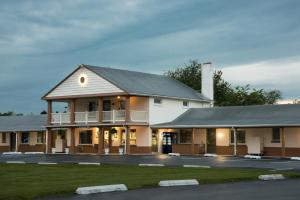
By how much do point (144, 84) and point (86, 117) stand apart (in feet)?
18.9

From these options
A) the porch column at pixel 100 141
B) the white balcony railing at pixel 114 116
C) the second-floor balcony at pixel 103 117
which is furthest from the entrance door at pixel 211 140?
the porch column at pixel 100 141

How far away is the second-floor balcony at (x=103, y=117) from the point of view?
4662 cm

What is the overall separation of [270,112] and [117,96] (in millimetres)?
12305

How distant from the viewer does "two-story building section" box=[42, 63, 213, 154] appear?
153 feet

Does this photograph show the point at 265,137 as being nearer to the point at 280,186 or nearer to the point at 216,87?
the point at 280,186

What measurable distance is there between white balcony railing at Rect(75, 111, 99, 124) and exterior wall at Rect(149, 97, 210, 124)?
4.83 meters

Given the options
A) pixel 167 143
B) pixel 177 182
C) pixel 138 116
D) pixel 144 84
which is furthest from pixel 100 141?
pixel 177 182

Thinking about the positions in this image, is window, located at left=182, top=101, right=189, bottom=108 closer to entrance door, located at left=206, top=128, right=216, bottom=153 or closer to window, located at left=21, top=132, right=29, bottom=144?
entrance door, located at left=206, top=128, right=216, bottom=153

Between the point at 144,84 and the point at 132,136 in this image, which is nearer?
the point at 132,136

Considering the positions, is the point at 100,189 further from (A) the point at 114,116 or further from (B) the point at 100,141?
(B) the point at 100,141

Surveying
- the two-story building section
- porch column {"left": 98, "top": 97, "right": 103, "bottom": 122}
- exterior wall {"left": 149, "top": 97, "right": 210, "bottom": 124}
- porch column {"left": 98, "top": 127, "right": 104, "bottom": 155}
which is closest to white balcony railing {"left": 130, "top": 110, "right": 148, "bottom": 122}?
the two-story building section

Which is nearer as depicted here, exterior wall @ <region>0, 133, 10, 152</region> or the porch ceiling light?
the porch ceiling light

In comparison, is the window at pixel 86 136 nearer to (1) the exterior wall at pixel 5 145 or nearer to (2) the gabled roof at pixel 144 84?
(2) the gabled roof at pixel 144 84

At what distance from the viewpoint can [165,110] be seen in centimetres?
4897
